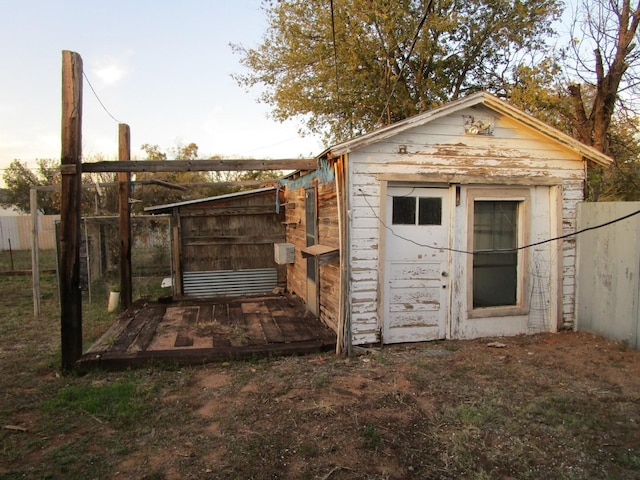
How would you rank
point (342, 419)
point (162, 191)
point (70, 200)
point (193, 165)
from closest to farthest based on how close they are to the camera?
point (342, 419) < point (70, 200) < point (193, 165) < point (162, 191)

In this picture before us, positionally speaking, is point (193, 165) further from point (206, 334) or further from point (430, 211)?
point (430, 211)

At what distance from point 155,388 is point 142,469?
153 centimetres

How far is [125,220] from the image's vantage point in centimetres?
824

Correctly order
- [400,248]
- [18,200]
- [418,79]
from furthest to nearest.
A: [18,200], [418,79], [400,248]

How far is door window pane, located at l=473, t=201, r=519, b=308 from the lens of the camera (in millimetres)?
6148

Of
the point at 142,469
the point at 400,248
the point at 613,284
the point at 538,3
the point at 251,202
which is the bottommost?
the point at 142,469

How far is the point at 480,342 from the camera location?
19.8 ft

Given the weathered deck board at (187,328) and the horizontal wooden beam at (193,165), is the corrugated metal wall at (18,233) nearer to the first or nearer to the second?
the weathered deck board at (187,328)

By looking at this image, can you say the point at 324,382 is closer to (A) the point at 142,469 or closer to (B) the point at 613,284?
(A) the point at 142,469

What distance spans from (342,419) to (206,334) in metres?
2.96

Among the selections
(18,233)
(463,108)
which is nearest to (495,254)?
(463,108)

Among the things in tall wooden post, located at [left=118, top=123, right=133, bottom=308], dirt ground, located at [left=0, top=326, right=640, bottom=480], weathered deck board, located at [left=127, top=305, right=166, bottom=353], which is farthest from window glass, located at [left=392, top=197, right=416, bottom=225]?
tall wooden post, located at [left=118, top=123, right=133, bottom=308]

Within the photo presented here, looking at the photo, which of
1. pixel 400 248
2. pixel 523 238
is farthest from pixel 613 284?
pixel 400 248

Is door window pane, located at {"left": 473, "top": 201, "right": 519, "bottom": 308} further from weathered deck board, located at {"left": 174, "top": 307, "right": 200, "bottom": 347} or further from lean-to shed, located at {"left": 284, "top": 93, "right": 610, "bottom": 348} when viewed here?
weathered deck board, located at {"left": 174, "top": 307, "right": 200, "bottom": 347}
